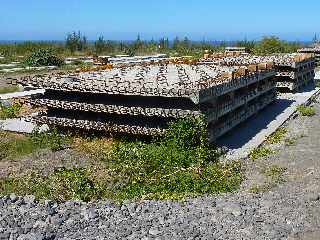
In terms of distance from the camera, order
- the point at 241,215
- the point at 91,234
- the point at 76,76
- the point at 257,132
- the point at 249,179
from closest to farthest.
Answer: the point at 91,234 < the point at 241,215 < the point at 249,179 < the point at 257,132 < the point at 76,76

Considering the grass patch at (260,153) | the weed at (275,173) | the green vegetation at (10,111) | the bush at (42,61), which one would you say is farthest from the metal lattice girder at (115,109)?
the bush at (42,61)

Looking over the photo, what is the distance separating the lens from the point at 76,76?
29000 millimetres

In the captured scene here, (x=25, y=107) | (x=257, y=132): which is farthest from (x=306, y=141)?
(x=25, y=107)

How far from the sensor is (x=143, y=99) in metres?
24.0

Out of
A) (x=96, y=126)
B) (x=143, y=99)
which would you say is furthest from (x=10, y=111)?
(x=143, y=99)

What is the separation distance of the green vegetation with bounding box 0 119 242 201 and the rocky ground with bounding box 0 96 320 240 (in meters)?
1.39

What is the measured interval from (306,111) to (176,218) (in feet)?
67.5

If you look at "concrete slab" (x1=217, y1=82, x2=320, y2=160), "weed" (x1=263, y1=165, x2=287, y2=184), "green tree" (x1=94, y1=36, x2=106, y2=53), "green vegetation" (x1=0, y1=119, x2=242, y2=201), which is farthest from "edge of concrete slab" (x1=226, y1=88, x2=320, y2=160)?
"green tree" (x1=94, y1=36, x2=106, y2=53)

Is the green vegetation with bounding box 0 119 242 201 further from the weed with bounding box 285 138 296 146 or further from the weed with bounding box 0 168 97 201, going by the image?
the weed with bounding box 285 138 296 146

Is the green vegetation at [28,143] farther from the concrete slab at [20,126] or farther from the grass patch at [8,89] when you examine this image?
the grass patch at [8,89]

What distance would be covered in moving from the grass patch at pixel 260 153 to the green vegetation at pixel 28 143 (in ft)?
26.3

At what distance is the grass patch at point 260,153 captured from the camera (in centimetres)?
2233

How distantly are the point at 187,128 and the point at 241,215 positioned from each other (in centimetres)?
721

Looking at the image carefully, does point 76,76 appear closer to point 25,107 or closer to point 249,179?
point 25,107
